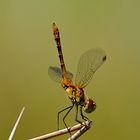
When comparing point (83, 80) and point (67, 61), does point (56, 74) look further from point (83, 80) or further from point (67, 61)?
point (67, 61)

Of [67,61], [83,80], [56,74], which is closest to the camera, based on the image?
[83,80]

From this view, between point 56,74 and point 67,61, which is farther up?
point 67,61

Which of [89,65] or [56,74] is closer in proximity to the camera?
[89,65]

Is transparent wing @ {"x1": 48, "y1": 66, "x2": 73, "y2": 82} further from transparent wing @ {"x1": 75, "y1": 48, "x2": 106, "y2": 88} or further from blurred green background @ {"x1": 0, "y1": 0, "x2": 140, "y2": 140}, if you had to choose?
blurred green background @ {"x1": 0, "y1": 0, "x2": 140, "y2": 140}

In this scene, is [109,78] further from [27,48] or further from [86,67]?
[86,67]

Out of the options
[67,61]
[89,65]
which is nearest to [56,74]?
[89,65]

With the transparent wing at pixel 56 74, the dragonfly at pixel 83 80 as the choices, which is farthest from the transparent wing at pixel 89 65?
the transparent wing at pixel 56 74

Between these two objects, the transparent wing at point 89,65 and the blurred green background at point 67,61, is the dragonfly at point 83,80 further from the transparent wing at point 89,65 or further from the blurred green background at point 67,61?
the blurred green background at point 67,61

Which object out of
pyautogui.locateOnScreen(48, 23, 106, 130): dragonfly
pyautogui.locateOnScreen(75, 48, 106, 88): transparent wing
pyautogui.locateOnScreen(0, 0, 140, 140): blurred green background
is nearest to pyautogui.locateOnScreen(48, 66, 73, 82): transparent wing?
pyautogui.locateOnScreen(48, 23, 106, 130): dragonfly
